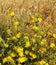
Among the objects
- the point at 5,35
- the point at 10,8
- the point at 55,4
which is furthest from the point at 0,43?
the point at 55,4

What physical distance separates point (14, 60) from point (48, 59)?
39cm

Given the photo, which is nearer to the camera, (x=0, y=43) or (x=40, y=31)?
(x=0, y=43)

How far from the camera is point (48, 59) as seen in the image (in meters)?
2.94

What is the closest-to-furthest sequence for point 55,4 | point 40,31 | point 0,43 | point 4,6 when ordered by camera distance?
1. point 0,43
2. point 40,31
3. point 4,6
4. point 55,4

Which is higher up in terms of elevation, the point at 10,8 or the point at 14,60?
the point at 10,8

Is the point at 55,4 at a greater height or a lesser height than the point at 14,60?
greater

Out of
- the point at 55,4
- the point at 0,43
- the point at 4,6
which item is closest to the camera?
the point at 0,43

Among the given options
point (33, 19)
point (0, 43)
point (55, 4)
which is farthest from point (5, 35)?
point (55, 4)

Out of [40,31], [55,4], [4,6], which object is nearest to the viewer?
[40,31]

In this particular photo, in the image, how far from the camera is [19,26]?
3.11 m

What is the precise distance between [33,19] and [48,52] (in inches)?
16.3

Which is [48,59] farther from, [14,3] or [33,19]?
[14,3]

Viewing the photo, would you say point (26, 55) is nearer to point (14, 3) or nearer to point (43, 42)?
point (43, 42)

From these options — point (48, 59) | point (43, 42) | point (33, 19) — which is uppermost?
point (33, 19)
